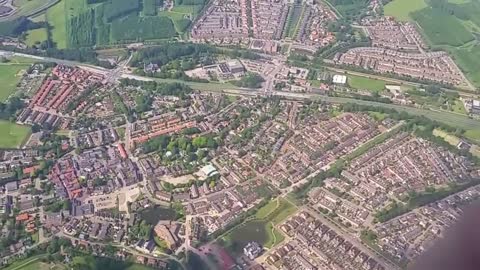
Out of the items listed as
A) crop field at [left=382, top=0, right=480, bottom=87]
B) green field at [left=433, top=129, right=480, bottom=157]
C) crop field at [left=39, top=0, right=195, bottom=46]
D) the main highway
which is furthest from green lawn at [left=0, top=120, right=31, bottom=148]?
crop field at [left=382, top=0, right=480, bottom=87]

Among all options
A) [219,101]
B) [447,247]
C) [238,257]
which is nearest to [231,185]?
[238,257]

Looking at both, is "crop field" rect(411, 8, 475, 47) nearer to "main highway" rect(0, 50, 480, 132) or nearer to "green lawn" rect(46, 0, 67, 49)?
"main highway" rect(0, 50, 480, 132)

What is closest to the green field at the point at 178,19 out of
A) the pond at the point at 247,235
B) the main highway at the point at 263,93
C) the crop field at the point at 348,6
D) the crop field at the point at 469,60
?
the main highway at the point at 263,93

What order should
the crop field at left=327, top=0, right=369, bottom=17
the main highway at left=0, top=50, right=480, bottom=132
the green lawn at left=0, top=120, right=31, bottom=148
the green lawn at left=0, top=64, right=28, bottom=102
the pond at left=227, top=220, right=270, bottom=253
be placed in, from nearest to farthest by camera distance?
the pond at left=227, top=220, right=270, bottom=253
the green lawn at left=0, top=120, right=31, bottom=148
the main highway at left=0, top=50, right=480, bottom=132
the green lawn at left=0, top=64, right=28, bottom=102
the crop field at left=327, top=0, right=369, bottom=17

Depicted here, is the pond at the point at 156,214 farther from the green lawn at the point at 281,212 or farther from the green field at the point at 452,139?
the green field at the point at 452,139

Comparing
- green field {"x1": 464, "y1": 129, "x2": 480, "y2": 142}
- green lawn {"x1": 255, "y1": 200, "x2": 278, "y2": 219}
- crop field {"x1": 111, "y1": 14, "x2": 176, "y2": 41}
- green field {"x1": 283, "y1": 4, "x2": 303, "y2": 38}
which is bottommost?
green lawn {"x1": 255, "y1": 200, "x2": 278, "y2": 219}

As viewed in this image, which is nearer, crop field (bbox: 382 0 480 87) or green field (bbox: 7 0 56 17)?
crop field (bbox: 382 0 480 87)
